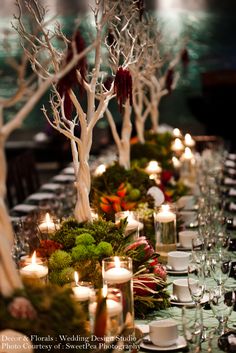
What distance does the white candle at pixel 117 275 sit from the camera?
2727mm

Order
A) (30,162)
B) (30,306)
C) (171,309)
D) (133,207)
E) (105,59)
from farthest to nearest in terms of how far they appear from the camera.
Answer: (30,162) < (105,59) < (133,207) < (171,309) < (30,306)

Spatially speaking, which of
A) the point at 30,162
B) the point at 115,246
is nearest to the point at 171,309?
the point at 115,246

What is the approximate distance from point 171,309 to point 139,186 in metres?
1.61

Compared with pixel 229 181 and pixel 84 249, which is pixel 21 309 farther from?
pixel 229 181

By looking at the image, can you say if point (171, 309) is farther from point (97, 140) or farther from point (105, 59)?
point (97, 140)

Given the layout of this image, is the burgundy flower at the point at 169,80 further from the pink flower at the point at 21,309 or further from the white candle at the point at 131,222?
the pink flower at the point at 21,309

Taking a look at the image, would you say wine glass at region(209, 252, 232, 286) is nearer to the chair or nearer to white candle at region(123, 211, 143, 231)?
white candle at region(123, 211, 143, 231)

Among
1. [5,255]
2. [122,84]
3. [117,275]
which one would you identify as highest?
[122,84]

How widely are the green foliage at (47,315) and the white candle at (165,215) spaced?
1.80 meters

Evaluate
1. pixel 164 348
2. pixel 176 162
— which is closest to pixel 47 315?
pixel 164 348

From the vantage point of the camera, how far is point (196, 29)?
14.9 metres

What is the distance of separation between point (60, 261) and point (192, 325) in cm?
84

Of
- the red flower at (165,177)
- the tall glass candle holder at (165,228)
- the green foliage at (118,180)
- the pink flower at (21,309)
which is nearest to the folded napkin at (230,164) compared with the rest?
the red flower at (165,177)

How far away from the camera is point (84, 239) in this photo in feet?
10.7
